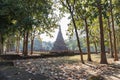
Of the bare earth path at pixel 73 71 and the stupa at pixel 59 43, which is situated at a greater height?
the stupa at pixel 59 43

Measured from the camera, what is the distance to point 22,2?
23.9 m

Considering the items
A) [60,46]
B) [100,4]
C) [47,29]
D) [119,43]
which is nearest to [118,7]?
[100,4]

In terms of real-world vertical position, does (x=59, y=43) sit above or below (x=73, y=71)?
above

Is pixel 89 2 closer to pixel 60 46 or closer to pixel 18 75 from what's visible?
pixel 18 75

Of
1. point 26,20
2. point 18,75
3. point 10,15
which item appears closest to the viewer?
point 18,75

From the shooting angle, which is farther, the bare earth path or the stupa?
the stupa

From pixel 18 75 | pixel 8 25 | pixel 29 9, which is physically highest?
pixel 29 9

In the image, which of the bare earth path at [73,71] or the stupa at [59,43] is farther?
the stupa at [59,43]

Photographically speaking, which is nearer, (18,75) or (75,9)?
(18,75)

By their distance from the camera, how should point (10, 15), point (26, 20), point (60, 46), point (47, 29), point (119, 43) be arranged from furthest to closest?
point (60, 46), point (119, 43), point (47, 29), point (10, 15), point (26, 20)

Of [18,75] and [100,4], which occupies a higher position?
[100,4]

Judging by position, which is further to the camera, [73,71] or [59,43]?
[59,43]

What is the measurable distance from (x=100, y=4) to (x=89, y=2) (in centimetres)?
126

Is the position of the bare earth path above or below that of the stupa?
below
